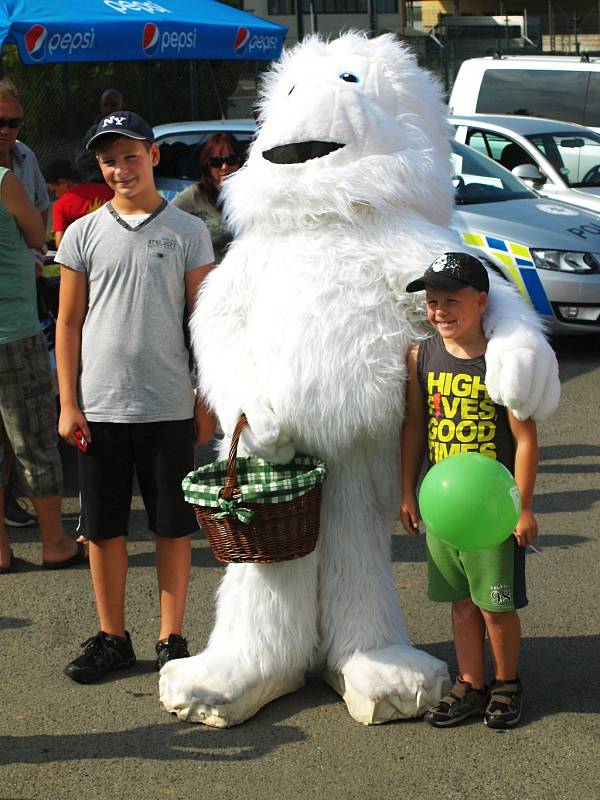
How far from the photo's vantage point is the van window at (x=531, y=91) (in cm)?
1351

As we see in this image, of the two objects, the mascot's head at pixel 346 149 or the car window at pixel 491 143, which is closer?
the mascot's head at pixel 346 149

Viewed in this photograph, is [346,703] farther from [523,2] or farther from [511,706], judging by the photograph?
[523,2]

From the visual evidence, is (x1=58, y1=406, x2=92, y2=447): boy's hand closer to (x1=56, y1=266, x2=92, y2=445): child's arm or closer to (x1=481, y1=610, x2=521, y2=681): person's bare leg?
(x1=56, y1=266, x2=92, y2=445): child's arm

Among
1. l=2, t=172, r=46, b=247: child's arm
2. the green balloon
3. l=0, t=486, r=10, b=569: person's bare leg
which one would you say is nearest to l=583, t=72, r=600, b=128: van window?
l=2, t=172, r=46, b=247: child's arm

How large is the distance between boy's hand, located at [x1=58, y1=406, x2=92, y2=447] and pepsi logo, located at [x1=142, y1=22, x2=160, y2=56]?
663cm

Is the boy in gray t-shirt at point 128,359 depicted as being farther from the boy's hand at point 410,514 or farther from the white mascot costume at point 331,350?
the boy's hand at point 410,514

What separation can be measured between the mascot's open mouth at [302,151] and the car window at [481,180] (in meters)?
6.12

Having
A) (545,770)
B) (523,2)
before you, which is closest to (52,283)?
(545,770)

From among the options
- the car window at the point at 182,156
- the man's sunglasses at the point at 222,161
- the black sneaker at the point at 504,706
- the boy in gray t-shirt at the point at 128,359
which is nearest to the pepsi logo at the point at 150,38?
the car window at the point at 182,156

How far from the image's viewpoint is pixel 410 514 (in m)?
3.78

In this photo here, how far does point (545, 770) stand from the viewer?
3510 millimetres

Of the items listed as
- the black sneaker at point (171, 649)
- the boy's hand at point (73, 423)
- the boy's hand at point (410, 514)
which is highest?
the boy's hand at point (73, 423)

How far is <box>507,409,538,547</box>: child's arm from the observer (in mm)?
3598

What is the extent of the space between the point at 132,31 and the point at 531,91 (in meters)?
5.46
